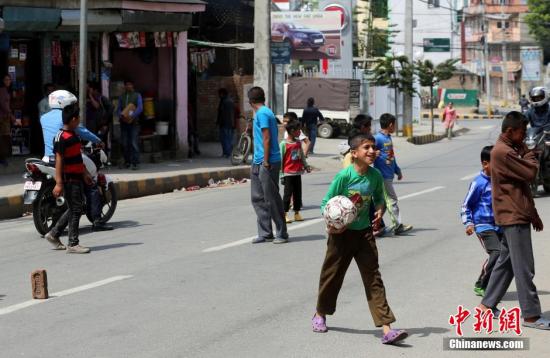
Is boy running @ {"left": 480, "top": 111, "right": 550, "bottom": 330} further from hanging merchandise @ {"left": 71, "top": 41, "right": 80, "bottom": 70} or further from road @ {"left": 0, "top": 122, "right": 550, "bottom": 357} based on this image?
hanging merchandise @ {"left": 71, "top": 41, "right": 80, "bottom": 70}

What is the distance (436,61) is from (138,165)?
263 ft

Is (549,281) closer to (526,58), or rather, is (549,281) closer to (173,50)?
(173,50)

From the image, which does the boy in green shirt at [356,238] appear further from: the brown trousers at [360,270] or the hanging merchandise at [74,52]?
the hanging merchandise at [74,52]

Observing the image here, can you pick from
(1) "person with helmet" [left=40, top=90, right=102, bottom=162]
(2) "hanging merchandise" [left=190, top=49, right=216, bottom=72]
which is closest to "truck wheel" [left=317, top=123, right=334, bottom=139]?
(2) "hanging merchandise" [left=190, top=49, right=216, bottom=72]

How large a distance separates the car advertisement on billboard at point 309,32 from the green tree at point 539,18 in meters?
48.9

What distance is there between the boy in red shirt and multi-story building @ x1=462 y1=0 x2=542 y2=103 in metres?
92.3

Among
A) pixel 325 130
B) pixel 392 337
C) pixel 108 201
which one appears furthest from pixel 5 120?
pixel 325 130

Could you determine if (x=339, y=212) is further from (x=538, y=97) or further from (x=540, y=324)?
(x=538, y=97)

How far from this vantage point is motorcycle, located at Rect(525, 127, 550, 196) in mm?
17766

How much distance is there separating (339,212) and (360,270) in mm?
572

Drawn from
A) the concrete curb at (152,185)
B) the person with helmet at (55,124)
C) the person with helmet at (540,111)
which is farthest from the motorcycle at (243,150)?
the person with helmet at (55,124)

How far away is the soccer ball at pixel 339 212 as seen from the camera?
7.30 m

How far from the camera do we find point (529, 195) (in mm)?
7652

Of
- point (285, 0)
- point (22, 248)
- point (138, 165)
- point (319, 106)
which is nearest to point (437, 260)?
point (22, 248)
